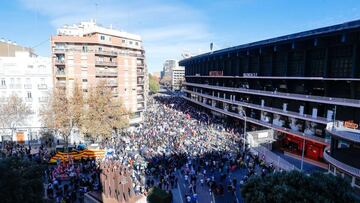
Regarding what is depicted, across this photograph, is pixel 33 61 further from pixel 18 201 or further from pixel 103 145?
pixel 18 201

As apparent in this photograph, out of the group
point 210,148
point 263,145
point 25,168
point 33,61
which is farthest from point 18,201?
point 33,61

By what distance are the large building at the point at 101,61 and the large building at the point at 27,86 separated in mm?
2038

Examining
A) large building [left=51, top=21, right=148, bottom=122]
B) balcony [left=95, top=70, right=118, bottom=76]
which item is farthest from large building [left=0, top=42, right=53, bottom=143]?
balcony [left=95, top=70, right=118, bottom=76]

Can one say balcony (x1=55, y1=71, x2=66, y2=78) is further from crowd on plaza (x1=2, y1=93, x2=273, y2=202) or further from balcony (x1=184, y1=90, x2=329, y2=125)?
balcony (x1=184, y1=90, x2=329, y2=125)

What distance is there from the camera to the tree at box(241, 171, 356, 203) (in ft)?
40.7

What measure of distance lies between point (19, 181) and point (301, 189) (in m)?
14.5

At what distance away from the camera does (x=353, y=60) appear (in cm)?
2906

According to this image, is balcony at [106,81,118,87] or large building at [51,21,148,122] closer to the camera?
large building at [51,21,148,122]

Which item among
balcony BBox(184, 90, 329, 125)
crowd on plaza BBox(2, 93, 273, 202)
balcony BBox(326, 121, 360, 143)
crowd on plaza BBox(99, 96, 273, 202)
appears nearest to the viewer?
balcony BBox(326, 121, 360, 143)

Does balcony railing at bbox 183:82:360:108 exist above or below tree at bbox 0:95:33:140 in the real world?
above

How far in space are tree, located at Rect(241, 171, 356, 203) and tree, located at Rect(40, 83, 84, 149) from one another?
3180 centimetres

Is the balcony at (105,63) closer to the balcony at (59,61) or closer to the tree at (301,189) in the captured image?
the balcony at (59,61)

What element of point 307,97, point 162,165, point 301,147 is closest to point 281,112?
point 307,97

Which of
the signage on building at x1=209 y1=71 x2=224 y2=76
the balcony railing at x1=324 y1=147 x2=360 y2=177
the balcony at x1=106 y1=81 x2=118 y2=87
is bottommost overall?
the balcony railing at x1=324 y1=147 x2=360 y2=177
